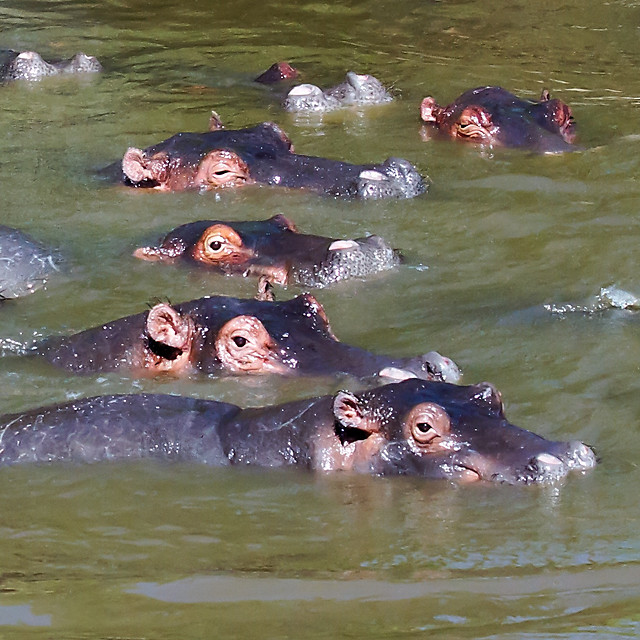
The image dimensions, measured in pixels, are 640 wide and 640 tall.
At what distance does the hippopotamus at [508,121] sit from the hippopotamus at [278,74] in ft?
7.40

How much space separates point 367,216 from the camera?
341 inches

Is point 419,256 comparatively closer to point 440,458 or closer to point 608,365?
point 608,365

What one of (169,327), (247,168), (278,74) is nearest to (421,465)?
(169,327)

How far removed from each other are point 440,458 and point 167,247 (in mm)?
3429

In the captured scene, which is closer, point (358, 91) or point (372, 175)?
point (372, 175)

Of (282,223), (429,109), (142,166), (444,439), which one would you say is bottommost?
(429,109)

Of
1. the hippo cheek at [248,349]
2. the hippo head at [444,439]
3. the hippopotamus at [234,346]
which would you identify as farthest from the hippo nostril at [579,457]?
the hippo cheek at [248,349]

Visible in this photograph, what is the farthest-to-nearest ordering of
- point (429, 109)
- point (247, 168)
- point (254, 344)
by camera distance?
point (429, 109) < point (247, 168) < point (254, 344)

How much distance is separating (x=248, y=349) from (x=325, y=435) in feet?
3.28

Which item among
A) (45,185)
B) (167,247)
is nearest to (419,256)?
(167,247)

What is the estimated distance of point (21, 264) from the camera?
7.70 meters

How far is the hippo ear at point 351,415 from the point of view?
16.4 ft

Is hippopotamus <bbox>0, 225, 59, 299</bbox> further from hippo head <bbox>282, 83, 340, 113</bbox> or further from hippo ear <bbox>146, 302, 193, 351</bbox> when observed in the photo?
hippo head <bbox>282, 83, 340, 113</bbox>

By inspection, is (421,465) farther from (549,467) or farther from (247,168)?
(247,168)
